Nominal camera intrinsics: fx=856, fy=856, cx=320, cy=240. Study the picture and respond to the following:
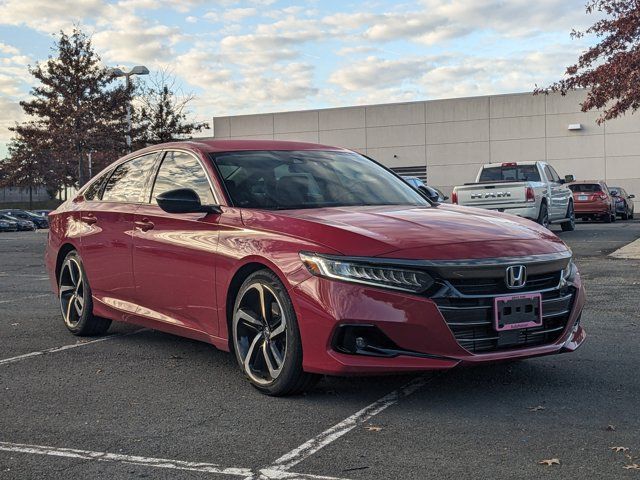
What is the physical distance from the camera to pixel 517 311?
15.9 ft

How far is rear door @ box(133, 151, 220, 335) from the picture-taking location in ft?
18.6

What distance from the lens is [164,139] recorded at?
1569 inches

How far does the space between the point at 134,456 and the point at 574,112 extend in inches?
1833

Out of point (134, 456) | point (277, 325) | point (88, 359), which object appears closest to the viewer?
point (134, 456)

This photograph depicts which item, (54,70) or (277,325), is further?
(54,70)

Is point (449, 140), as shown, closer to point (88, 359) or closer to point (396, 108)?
point (396, 108)

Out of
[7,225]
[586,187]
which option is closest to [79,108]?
[7,225]

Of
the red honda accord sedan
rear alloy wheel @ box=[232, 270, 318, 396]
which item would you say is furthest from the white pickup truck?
rear alloy wheel @ box=[232, 270, 318, 396]

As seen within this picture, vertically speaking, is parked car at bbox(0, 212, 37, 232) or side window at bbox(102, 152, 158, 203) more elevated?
side window at bbox(102, 152, 158, 203)

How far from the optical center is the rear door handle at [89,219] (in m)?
7.16

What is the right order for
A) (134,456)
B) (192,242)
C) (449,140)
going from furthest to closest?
1. (449,140)
2. (192,242)
3. (134,456)

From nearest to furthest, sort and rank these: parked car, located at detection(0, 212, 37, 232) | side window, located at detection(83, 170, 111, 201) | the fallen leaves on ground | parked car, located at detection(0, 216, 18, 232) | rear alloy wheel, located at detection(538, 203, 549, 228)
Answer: the fallen leaves on ground
side window, located at detection(83, 170, 111, 201)
rear alloy wheel, located at detection(538, 203, 549, 228)
parked car, located at detection(0, 216, 18, 232)
parked car, located at detection(0, 212, 37, 232)

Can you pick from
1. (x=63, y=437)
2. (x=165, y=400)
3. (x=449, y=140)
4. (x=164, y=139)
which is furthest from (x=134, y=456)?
(x=449, y=140)

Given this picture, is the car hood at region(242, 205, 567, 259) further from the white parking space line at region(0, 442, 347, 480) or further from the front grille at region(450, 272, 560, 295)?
the white parking space line at region(0, 442, 347, 480)
